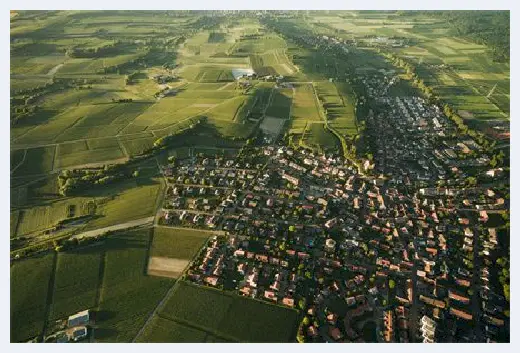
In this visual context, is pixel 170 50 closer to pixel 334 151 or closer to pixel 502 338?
pixel 334 151

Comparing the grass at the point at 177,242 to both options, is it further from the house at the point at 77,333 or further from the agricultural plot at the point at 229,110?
the agricultural plot at the point at 229,110

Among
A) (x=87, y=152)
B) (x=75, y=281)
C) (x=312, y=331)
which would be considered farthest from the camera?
(x=87, y=152)

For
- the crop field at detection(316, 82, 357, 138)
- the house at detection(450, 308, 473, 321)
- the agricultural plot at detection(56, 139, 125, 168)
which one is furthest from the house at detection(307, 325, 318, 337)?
the agricultural plot at detection(56, 139, 125, 168)

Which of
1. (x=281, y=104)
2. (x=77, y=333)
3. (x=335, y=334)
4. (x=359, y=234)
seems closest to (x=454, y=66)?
(x=281, y=104)

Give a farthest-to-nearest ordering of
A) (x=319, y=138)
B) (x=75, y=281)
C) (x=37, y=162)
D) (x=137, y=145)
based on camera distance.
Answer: (x=319, y=138), (x=137, y=145), (x=37, y=162), (x=75, y=281)

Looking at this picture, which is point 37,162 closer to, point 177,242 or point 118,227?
point 118,227

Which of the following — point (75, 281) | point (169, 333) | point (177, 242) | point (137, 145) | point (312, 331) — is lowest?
point (169, 333)
